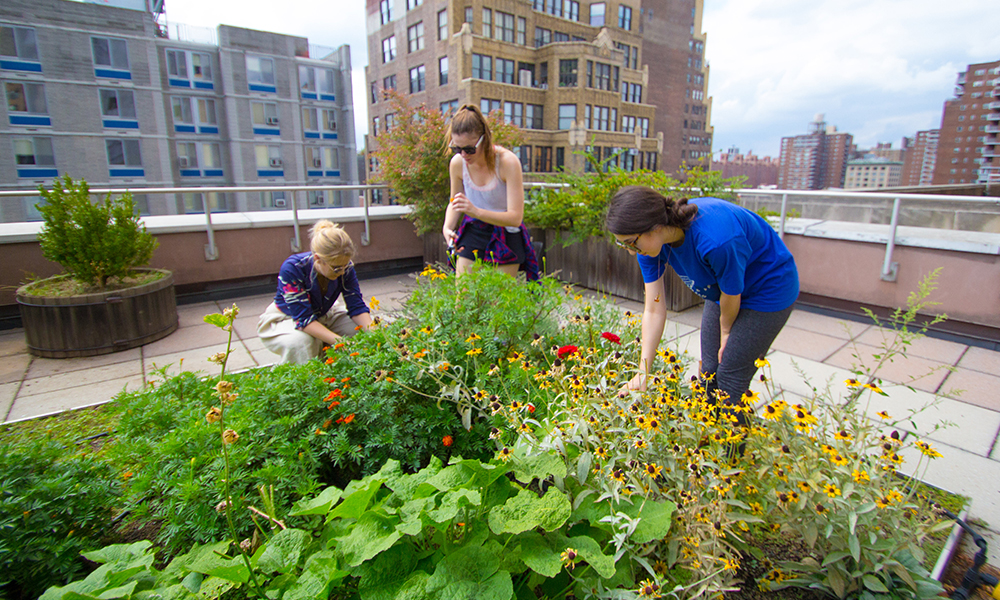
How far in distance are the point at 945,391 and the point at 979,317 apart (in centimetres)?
160

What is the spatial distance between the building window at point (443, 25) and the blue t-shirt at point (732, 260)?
37.9 metres

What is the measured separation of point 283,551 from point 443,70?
38.7 m

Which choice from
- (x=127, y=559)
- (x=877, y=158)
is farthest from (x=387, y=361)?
(x=877, y=158)

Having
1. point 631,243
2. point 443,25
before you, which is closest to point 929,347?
point 631,243

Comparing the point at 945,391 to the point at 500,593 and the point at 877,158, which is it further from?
the point at 877,158

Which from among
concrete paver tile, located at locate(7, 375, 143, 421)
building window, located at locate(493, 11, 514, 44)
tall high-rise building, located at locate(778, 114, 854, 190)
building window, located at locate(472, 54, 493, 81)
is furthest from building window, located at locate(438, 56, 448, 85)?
tall high-rise building, located at locate(778, 114, 854, 190)

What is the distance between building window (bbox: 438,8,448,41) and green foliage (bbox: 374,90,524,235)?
31.7 metres

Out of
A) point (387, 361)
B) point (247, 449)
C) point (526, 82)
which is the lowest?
point (247, 449)

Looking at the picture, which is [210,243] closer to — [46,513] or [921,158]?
[46,513]

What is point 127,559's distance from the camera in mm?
1160

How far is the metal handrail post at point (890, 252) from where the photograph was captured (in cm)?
464

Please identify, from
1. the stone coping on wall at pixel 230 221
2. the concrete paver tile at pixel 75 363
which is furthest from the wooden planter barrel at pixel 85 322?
the stone coping on wall at pixel 230 221

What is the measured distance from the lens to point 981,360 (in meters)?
3.93

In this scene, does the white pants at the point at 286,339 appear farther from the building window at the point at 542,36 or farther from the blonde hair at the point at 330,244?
the building window at the point at 542,36
